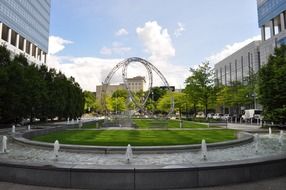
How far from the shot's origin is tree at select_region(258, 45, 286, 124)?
3491 centimetres

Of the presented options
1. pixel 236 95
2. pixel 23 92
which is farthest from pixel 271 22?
pixel 23 92

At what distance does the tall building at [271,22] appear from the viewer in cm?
6438

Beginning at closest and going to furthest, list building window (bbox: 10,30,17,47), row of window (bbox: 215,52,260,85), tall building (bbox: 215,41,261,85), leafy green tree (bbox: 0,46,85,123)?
leafy green tree (bbox: 0,46,85,123)
building window (bbox: 10,30,17,47)
tall building (bbox: 215,41,261,85)
row of window (bbox: 215,52,260,85)

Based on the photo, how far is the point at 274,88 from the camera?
3556cm

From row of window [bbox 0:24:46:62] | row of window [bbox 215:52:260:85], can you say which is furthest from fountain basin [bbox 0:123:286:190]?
row of window [bbox 215:52:260:85]

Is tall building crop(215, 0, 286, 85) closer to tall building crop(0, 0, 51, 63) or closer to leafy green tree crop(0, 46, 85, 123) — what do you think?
leafy green tree crop(0, 46, 85, 123)

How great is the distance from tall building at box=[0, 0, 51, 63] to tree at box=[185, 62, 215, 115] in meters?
33.6

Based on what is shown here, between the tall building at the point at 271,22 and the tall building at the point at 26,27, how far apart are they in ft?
181

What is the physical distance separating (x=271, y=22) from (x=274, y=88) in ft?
134

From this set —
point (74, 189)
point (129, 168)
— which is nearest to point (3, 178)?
point (74, 189)

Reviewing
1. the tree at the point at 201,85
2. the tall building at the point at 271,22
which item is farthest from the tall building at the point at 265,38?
the tree at the point at 201,85

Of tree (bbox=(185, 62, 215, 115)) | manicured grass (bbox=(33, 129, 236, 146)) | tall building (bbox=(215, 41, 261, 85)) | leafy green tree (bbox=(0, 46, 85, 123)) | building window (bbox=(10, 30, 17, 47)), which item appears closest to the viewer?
manicured grass (bbox=(33, 129, 236, 146))

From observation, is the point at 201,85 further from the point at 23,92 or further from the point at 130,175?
the point at 130,175

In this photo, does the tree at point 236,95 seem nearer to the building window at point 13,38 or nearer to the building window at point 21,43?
the building window at point 13,38
